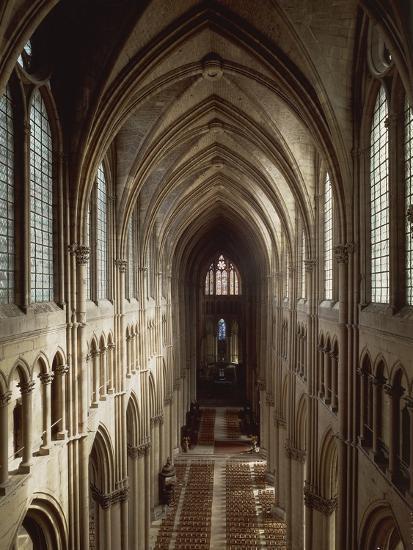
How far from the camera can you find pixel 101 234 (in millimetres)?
21562

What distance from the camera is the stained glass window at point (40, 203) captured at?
14250 mm

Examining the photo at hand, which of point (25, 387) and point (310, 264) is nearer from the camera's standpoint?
point (25, 387)

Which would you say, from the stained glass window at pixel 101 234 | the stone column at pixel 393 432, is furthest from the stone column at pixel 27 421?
the stone column at pixel 393 432

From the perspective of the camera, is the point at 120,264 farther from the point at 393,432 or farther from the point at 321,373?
the point at 393,432

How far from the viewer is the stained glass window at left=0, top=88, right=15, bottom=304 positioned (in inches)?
480

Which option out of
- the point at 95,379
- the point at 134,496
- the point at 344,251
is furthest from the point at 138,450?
the point at 344,251

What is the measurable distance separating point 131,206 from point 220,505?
22.5 m

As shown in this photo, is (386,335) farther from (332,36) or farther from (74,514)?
(74,514)

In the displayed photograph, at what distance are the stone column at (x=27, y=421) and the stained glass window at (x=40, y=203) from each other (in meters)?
Result: 2.56

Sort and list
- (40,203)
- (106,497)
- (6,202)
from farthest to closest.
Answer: (106,497) < (40,203) < (6,202)

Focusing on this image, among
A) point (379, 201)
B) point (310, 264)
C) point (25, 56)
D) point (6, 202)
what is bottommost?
point (310, 264)

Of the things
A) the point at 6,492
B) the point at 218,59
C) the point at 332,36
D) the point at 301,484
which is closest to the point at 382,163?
the point at 332,36

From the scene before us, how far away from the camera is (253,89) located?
843 inches

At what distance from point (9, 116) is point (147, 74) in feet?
20.2
